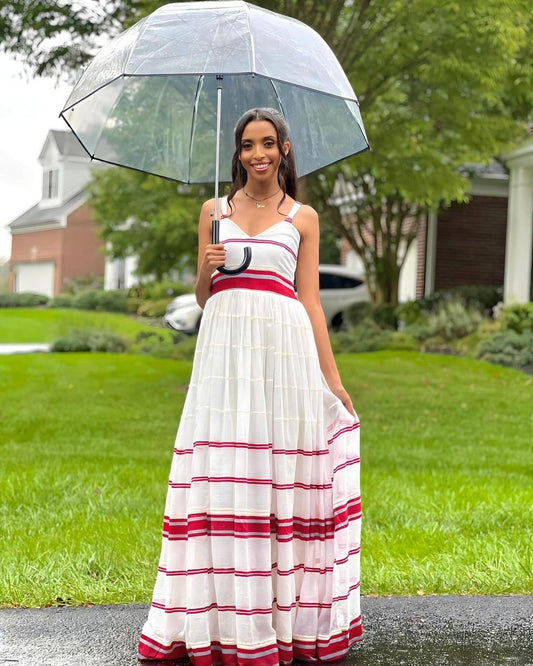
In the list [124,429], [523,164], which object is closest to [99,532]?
[124,429]

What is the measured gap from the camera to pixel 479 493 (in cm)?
684

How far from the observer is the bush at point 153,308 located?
2759 cm

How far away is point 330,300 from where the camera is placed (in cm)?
2173

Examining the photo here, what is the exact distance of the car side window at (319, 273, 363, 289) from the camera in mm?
22109

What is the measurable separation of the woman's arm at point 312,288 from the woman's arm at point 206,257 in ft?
1.09

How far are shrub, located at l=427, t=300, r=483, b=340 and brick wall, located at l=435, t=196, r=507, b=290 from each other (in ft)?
12.5

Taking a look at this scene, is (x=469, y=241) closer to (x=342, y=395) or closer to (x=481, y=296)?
(x=481, y=296)

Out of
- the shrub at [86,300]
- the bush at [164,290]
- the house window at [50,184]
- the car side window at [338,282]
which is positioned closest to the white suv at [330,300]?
the car side window at [338,282]

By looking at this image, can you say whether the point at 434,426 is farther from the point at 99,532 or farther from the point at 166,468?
the point at 99,532

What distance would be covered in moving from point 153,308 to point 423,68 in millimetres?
17895

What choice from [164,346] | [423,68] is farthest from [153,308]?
[423,68]

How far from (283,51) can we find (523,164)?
14.8 meters

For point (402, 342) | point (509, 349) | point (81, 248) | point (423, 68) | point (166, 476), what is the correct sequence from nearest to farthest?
point (166, 476) < point (423, 68) < point (509, 349) < point (402, 342) < point (81, 248)

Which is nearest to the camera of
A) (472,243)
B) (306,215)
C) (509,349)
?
(306,215)
